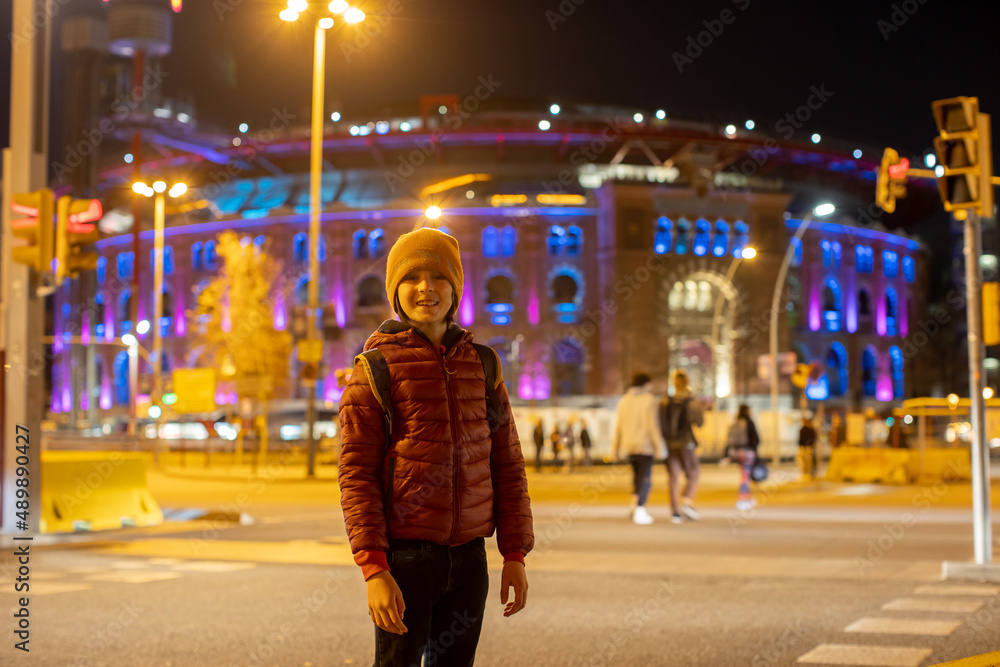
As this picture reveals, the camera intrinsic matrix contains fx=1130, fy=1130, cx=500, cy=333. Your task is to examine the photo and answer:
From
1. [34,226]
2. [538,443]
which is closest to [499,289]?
[538,443]

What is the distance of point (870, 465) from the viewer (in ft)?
91.1

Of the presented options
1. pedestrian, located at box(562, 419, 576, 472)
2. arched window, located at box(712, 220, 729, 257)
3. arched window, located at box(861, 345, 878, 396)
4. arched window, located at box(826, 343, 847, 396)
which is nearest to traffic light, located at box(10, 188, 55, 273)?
pedestrian, located at box(562, 419, 576, 472)

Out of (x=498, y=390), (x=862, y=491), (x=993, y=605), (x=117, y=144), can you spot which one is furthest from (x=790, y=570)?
(x=117, y=144)

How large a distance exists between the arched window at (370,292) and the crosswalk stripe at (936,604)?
62.4 m

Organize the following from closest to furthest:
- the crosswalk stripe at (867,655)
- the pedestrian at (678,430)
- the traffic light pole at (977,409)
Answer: the crosswalk stripe at (867,655) → the traffic light pole at (977,409) → the pedestrian at (678,430)

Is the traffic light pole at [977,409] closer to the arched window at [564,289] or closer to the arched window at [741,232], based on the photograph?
the arched window at [564,289]

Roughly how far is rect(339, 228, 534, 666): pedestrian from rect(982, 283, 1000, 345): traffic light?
7503 mm

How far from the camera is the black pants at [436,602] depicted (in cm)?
340

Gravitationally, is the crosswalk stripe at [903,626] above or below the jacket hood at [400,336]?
below

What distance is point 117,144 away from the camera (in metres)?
85.8

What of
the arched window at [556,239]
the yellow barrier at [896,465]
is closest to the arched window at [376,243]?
the arched window at [556,239]

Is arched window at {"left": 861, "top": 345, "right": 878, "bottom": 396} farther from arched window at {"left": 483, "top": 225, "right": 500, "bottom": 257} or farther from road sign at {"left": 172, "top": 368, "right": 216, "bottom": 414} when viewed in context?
road sign at {"left": 172, "top": 368, "right": 216, "bottom": 414}

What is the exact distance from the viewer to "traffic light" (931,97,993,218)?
9.73 meters

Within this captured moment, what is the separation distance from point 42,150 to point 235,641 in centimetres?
817
